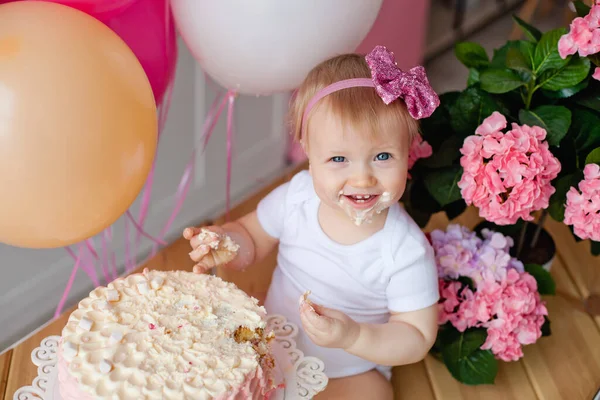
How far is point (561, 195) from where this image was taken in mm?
1324

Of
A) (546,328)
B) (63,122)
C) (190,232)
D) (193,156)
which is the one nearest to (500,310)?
(546,328)

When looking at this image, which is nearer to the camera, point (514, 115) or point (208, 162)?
point (514, 115)

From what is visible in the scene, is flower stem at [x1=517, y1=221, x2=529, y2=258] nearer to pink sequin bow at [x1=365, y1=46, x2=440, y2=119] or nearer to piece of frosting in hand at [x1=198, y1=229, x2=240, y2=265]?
pink sequin bow at [x1=365, y1=46, x2=440, y2=119]

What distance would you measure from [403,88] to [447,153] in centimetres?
36

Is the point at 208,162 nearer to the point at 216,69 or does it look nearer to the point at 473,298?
the point at 216,69

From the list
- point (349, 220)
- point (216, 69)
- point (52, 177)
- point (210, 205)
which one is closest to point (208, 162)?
point (210, 205)

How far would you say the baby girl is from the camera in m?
1.08

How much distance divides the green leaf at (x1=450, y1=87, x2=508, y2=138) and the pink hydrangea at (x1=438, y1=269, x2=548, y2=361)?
305 millimetres

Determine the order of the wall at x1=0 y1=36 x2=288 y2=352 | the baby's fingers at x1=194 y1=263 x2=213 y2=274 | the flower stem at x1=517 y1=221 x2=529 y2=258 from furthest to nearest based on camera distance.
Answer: the wall at x1=0 y1=36 x2=288 y2=352 < the flower stem at x1=517 y1=221 x2=529 y2=258 < the baby's fingers at x1=194 y1=263 x2=213 y2=274

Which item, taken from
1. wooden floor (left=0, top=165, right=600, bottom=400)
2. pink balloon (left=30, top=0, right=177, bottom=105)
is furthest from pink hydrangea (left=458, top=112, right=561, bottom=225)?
pink balloon (left=30, top=0, right=177, bottom=105)

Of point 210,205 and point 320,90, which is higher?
point 320,90

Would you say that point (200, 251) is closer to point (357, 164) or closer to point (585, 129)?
point (357, 164)

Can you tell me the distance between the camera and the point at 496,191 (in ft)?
4.03

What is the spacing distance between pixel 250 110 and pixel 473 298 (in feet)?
3.80
